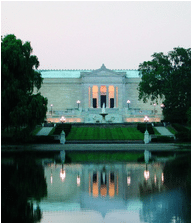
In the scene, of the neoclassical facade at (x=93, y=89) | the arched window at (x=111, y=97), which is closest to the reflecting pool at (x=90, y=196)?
the neoclassical facade at (x=93, y=89)

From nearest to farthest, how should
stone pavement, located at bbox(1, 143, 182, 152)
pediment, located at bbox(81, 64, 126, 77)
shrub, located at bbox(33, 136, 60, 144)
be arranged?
stone pavement, located at bbox(1, 143, 182, 152) < shrub, located at bbox(33, 136, 60, 144) < pediment, located at bbox(81, 64, 126, 77)

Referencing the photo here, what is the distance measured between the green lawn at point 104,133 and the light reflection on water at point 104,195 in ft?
98.5

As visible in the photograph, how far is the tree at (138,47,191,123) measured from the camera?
71.6 meters

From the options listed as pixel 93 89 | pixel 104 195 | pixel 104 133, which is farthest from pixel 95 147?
pixel 93 89

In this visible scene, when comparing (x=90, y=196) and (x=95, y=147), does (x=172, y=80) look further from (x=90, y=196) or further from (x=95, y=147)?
(x=90, y=196)

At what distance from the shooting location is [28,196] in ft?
64.3

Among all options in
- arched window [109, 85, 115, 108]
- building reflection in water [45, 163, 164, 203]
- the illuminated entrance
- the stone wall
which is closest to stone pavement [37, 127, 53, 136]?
building reflection in water [45, 163, 164, 203]

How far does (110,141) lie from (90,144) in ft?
12.2

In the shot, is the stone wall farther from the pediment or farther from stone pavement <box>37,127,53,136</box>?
stone pavement <box>37,127,53,136</box>

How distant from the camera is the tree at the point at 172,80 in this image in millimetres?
71625

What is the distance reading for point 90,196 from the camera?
64.2 ft

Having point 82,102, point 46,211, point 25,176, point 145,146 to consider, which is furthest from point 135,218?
point 82,102

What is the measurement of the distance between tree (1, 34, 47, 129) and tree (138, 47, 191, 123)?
28446 mm

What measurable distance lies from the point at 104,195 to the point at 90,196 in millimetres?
660
